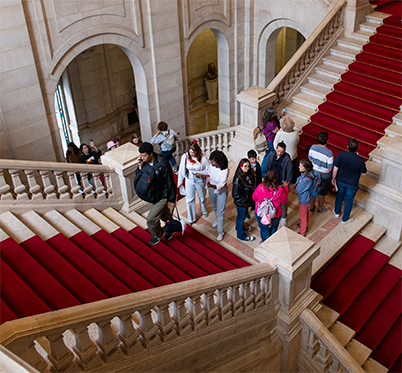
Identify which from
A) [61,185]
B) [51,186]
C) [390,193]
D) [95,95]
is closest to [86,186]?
[61,185]

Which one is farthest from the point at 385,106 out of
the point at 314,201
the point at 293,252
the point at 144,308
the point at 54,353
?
the point at 54,353

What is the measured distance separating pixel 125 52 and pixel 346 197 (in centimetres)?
679

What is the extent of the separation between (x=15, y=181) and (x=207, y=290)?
4.14 meters

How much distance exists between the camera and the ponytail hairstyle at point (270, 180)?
6805 mm

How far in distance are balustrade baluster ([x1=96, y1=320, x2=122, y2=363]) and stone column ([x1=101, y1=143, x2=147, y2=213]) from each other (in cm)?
384

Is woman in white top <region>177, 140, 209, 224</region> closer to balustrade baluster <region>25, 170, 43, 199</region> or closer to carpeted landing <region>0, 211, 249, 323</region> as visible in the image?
carpeted landing <region>0, 211, 249, 323</region>

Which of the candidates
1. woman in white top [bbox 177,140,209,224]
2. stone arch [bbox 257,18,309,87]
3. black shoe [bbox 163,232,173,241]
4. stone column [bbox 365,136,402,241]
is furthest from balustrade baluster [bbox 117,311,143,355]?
stone arch [bbox 257,18,309,87]

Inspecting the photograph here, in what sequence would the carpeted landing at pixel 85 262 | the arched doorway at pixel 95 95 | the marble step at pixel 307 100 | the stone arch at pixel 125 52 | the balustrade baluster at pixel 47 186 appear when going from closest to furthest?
the carpeted landing at pixel 85 262
the balustrade baluster at pixel 47 186
the stone arch at pixel 125 52
the marble step at pixel 307 100
the arched doorway at pixel 95 95

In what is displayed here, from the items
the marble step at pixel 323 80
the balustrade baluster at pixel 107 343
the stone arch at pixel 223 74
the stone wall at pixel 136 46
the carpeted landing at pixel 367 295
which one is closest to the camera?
the balustrade baluster at pixel 107 343

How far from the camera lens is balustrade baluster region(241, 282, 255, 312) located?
6098 mm

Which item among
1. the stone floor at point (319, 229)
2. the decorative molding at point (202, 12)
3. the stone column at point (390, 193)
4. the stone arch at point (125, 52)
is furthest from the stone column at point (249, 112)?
the decorative molding at point (202, 12)

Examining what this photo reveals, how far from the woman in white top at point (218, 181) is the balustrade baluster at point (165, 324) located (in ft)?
9.07

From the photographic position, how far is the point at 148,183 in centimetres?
675

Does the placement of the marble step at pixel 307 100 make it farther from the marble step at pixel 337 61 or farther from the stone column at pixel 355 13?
the stone column at pixel 355 13
